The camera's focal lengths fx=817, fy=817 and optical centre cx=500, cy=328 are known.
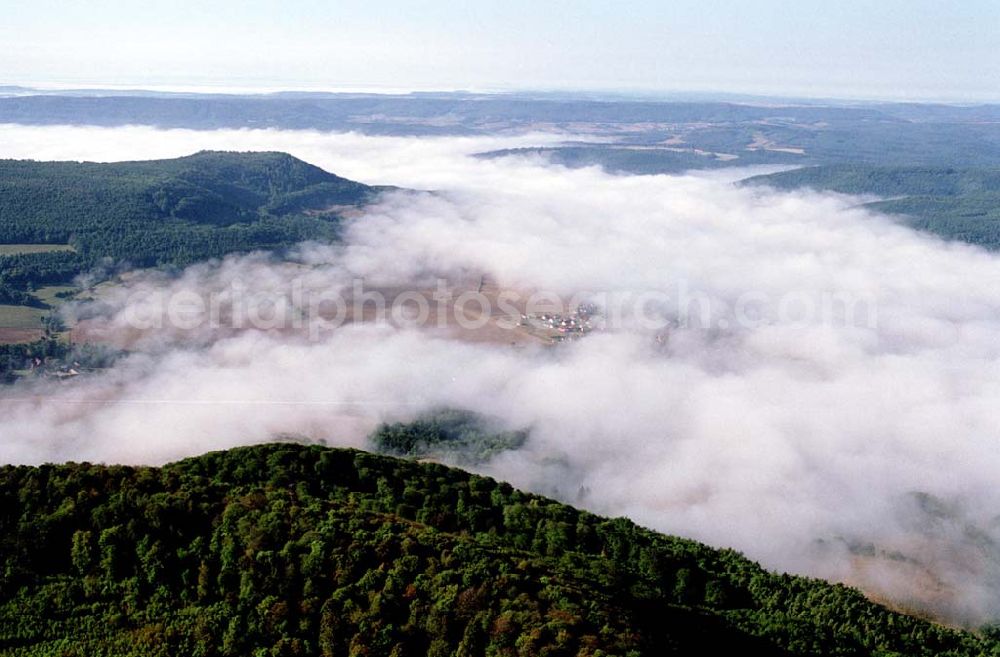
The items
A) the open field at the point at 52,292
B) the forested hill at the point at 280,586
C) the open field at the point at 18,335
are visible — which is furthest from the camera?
the open field at the point at 52,292

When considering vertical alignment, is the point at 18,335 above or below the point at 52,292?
below

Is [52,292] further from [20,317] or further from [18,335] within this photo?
[18,335]

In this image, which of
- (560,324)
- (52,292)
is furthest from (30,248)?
(560,324)

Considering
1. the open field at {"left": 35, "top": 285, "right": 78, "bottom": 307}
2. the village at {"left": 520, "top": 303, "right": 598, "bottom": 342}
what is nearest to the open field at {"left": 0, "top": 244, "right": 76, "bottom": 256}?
the open field at {"left": 35, "top": 285, "right": 78, "bottom": 307}

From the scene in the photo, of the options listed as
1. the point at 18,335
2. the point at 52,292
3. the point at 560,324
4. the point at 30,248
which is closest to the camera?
the point at 18,335

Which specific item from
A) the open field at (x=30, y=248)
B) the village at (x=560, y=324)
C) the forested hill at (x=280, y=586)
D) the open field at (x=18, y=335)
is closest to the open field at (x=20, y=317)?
the open field at (x=18, y=335)

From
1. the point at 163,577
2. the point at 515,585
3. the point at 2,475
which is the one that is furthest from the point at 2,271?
the point at 515,585

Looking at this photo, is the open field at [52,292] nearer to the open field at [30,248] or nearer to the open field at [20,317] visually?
the open field at [20,317]


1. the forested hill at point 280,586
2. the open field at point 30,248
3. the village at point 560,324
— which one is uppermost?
the forested hill at point 280,586
